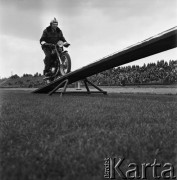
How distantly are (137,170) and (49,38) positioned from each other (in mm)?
10019

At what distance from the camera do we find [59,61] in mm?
10930

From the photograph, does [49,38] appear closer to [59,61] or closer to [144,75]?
[59,61]

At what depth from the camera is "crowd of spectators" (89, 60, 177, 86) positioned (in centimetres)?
1473

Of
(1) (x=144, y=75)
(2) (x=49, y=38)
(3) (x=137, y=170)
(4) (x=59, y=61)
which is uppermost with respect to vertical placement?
(2) (x=49, y=38)

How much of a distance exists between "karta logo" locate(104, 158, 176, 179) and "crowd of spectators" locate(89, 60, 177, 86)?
41.1 feet

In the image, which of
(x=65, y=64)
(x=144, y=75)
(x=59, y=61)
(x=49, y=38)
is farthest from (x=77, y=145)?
(x=144, y=75)

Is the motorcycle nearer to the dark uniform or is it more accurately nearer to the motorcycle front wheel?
the motorcycle front wheel

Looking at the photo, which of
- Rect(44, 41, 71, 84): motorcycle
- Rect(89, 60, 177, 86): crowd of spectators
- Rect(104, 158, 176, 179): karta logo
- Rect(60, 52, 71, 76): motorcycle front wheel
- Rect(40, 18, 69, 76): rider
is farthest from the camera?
Rect(89, 60, 177, 86): crowd of spectators

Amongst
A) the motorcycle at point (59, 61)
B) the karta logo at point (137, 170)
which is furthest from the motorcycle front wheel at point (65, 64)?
the karta logo at point (137, 170)

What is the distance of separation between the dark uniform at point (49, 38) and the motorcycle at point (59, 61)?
0.19 metres

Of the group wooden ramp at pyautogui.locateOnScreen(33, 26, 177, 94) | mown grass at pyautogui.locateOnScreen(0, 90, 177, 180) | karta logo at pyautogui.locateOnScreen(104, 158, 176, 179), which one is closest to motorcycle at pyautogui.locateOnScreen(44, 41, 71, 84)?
wooden ramp at pyautogui.locateOnScreen(33, 26, 177, 94)

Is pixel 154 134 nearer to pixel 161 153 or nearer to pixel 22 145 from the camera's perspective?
pixel 161 153

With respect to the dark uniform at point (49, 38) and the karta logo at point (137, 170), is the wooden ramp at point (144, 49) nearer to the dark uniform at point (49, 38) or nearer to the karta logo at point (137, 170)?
the dark uniform at point (49, 38)

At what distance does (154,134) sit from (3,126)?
1788mm
